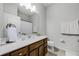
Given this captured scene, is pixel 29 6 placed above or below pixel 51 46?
above

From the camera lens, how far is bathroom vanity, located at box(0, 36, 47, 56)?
39.3 inches

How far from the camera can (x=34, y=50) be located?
1526 mm

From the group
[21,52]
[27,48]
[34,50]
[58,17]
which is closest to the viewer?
[21,52]

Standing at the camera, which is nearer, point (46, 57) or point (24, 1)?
point (46, 57)

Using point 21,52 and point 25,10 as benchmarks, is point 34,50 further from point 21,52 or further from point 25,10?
point 25,10

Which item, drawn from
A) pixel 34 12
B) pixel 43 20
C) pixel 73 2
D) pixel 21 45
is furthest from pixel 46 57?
pixel 73 2

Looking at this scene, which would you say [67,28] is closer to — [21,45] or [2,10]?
[21,45]

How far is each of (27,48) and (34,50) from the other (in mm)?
215

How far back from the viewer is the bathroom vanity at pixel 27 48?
100 centimetres

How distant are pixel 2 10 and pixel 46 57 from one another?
936mm

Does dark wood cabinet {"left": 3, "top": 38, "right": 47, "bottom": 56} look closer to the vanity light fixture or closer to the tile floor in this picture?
the tile floor

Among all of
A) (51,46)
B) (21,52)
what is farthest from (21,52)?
(51,46)

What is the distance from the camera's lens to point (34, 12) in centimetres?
171

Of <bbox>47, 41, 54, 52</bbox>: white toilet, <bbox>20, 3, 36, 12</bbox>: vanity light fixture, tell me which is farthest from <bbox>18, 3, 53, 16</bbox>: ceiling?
<bbox>47, 41, 54, 52</bbox>: white toilet
